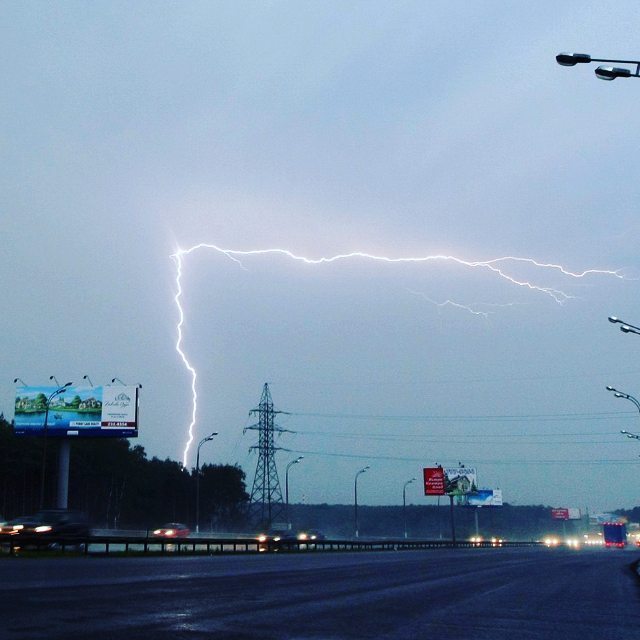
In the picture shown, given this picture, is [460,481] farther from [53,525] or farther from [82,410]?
[53,525]

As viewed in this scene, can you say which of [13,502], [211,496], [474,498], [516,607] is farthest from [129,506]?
[516,607]

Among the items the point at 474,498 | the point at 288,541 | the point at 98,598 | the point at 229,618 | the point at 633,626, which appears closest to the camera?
the point at 229,618

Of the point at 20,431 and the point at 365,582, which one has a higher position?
the point at 20,431

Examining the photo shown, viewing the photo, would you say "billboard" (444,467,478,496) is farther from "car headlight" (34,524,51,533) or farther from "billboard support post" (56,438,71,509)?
"car headlight" (34,524,51,533)

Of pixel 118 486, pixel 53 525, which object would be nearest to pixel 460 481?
pixel 118 486

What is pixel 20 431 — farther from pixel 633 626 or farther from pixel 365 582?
pixel 633 626

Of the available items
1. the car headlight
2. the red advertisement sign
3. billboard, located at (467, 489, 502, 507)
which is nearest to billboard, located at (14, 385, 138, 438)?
the car headlight

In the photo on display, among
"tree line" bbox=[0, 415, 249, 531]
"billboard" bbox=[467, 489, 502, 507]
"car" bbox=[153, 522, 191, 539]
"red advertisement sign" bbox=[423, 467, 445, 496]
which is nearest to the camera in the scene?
"car" bbox=[153, 522, 191, 539]
